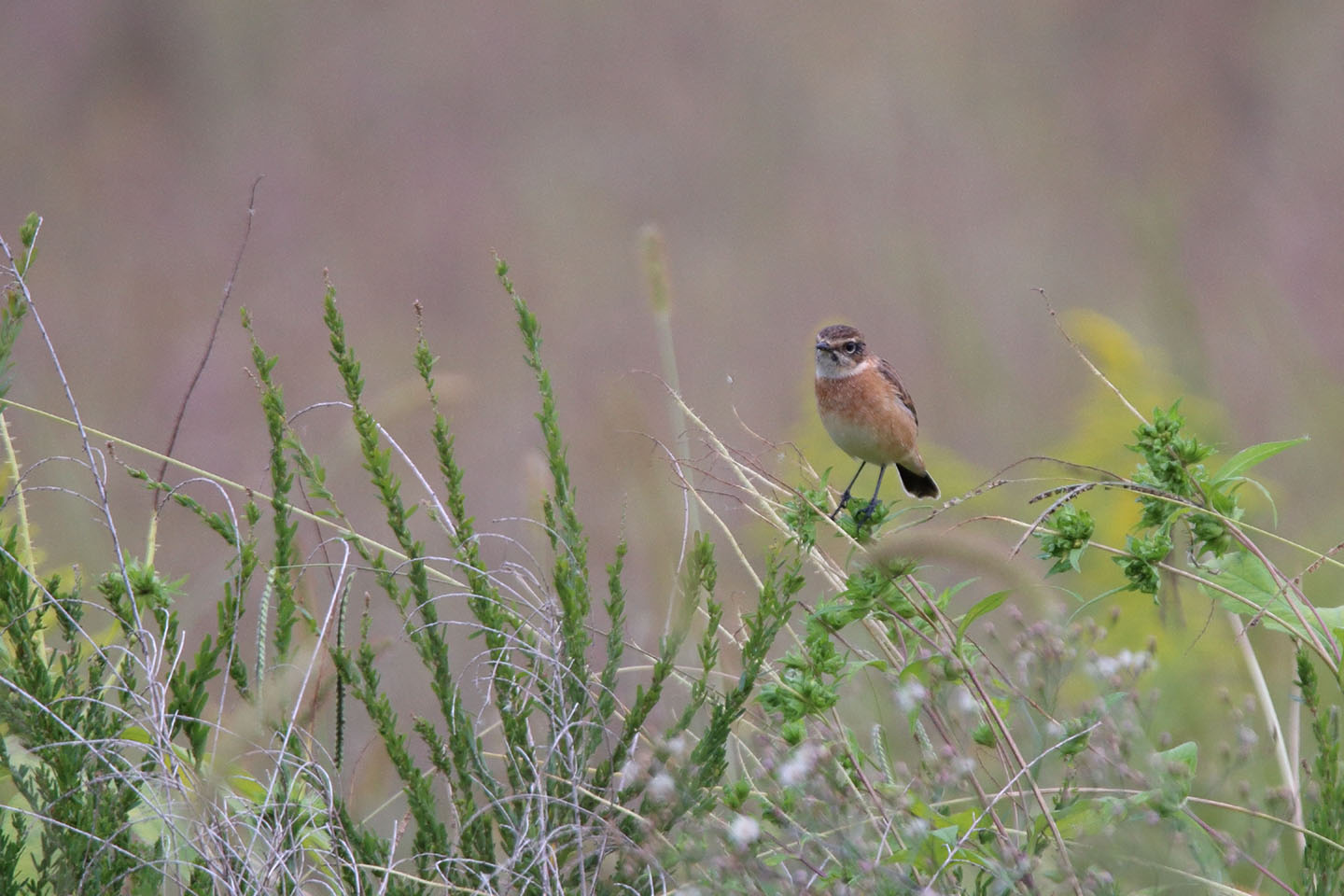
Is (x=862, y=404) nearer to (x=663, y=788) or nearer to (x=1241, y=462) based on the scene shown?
(x=1241, y=462)

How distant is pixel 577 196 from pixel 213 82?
12.2 ft

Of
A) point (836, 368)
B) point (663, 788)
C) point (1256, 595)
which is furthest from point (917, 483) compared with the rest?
point (663, 788)

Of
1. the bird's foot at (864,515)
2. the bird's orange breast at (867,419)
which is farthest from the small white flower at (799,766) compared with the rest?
the bird's orange breast at (867,419)

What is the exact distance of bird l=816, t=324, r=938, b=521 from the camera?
157 inches

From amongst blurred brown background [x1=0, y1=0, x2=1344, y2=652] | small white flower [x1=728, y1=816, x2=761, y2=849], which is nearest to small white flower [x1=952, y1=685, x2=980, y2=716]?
small white flower [x1=728, y1=816, x2=761, y2=849]

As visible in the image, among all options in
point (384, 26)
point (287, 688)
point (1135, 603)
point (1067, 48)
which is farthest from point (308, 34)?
point (287, 688)

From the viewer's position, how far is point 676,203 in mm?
11727

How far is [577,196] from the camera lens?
38.9ft

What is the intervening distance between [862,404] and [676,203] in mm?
7987

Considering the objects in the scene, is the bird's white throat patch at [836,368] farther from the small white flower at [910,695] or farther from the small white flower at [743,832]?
the small white flower at [743,832]

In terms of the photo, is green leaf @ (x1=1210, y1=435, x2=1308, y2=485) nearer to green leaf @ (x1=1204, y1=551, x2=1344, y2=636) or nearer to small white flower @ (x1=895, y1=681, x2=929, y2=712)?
green leaf @ (x1=1204, y1=551, x2=1344, y2=636)

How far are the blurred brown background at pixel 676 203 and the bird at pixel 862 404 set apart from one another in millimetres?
2139

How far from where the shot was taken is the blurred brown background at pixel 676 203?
8.38 metres

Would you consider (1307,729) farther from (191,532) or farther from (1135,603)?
(191,532)
